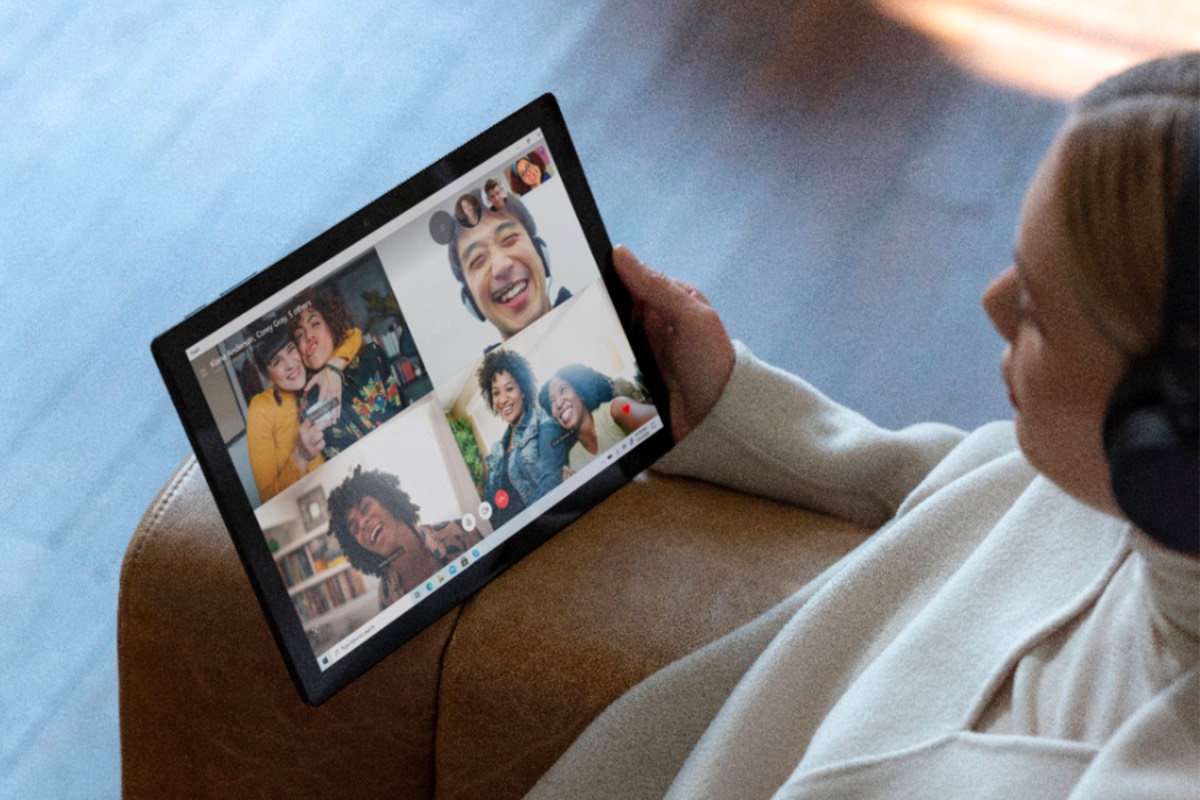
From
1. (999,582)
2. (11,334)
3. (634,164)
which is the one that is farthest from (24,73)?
(999,582)

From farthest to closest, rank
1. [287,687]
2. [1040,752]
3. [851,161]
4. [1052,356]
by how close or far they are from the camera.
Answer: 1. [851,161]
2. [287,687]
3. [1040,752]
4. [1052,356]

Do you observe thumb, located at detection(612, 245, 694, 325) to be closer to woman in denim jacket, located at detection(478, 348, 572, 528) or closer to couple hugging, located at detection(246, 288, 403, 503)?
woman in denim jacket, located at detection(478, 348, 572, 528)

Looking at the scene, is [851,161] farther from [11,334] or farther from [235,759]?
[235,759]

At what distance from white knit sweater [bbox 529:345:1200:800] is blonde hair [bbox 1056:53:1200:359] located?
0.55ft

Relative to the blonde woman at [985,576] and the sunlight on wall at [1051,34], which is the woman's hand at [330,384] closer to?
the blonde woman at [985,576]

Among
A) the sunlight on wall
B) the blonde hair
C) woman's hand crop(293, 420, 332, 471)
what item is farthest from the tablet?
the sunlight on wall

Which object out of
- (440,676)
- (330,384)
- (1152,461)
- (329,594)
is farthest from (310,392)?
(1152,461)

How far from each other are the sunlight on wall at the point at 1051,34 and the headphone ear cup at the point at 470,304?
57.5 inches

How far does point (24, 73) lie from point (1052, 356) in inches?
79.9

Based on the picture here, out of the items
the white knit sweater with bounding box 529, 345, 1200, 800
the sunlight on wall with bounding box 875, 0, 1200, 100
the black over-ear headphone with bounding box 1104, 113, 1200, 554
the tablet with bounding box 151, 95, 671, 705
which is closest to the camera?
the black over-ear headphone with bounding box 1104, 113, 1200, 554

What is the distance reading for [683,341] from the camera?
1.06m

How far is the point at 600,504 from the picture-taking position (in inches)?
41.3

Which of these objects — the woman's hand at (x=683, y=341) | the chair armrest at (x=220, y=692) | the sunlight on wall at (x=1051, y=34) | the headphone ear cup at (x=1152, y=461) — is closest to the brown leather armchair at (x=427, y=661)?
the chair armrest at (x=220, y=692)

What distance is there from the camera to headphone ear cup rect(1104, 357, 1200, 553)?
Result: 0.56 m
